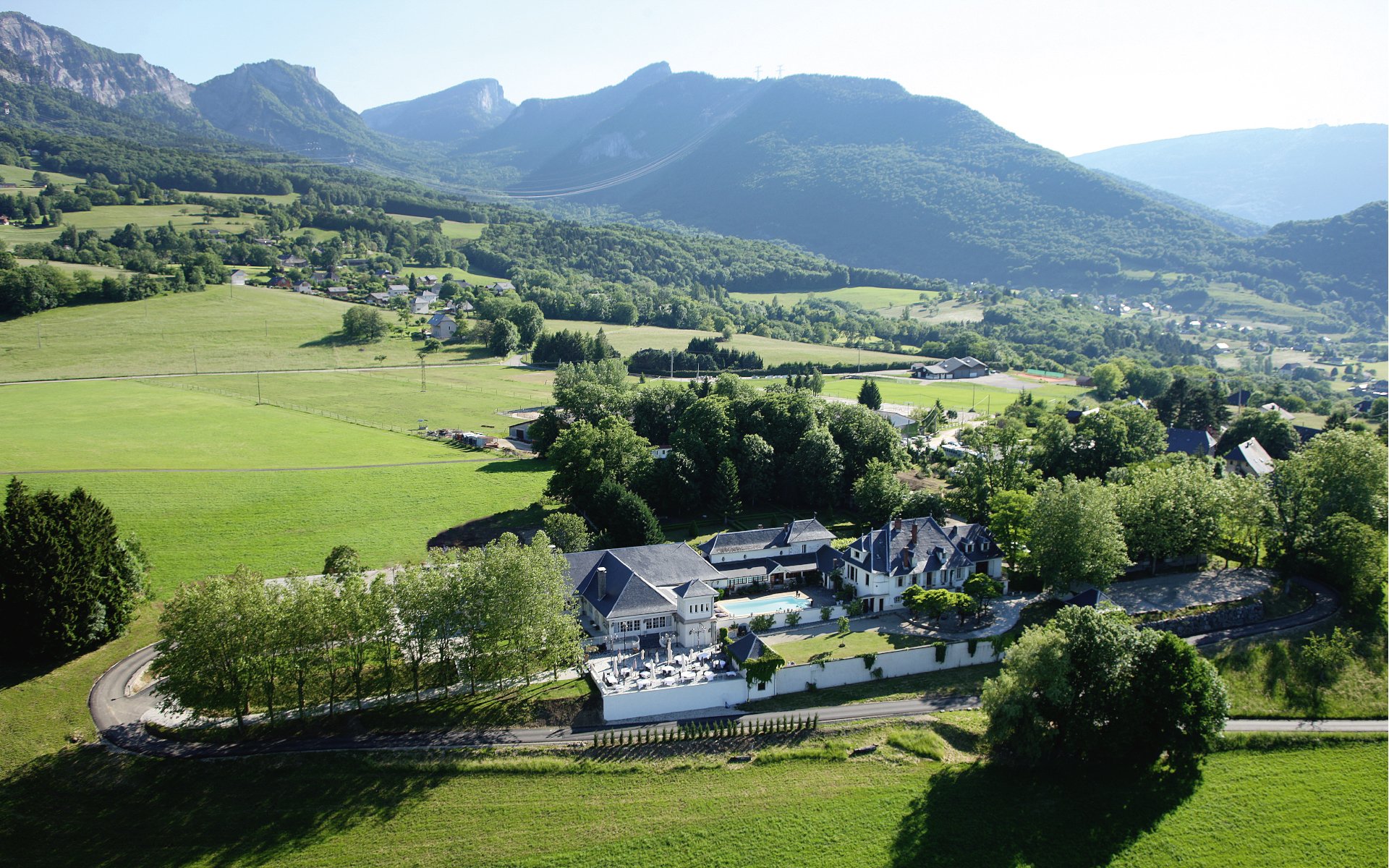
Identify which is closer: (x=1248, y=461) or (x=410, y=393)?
(x=1248, y=461)

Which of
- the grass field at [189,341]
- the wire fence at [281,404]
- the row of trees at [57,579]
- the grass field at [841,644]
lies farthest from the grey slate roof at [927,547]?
the grass field at [189,341]

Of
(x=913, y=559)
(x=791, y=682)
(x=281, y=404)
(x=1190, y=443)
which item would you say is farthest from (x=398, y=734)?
(x=1190, y=443)

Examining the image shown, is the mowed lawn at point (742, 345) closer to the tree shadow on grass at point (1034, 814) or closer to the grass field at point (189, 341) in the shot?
the grass field at point (189, 341)

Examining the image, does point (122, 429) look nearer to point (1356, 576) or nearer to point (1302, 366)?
point (1356, 576)

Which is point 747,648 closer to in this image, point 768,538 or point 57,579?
point 768,538

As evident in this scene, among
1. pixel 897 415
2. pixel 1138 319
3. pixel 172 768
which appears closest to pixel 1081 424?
pixel 897 415

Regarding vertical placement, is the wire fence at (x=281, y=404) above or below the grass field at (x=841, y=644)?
above

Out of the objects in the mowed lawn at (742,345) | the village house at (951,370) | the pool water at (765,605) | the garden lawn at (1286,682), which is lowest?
the garden lawn at (1286,682)
